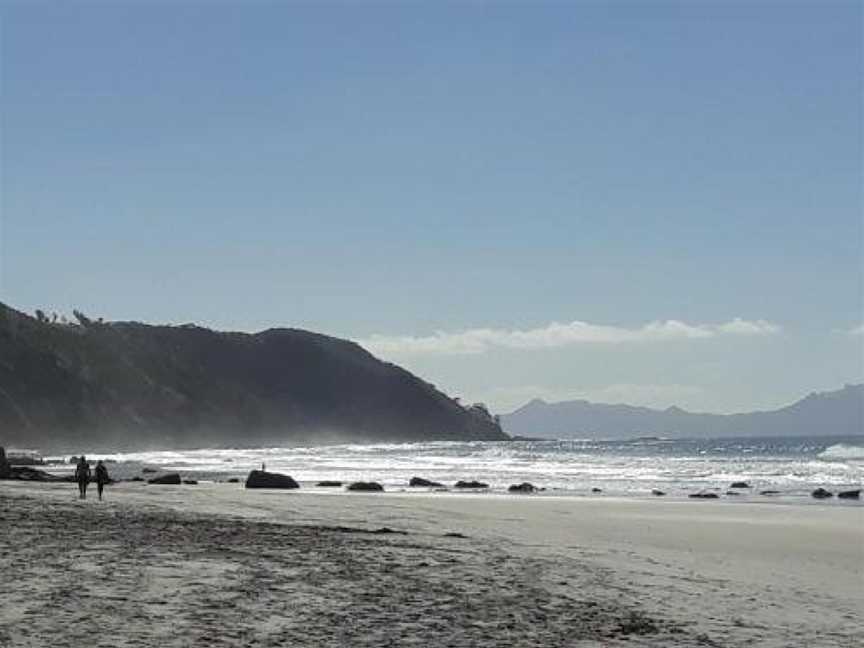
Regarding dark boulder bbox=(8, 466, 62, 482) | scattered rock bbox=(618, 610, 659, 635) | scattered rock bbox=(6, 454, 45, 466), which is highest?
scattered rock bbox=(6, 454, 45, 466)

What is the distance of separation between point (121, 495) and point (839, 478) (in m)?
46.4

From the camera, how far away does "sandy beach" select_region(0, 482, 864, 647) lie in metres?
10.8

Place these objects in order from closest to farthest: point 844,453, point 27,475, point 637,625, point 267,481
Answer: point 637,625 → point 267,481 → point 27,475 → point 844,453

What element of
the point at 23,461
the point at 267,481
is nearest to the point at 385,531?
the point at 267,481

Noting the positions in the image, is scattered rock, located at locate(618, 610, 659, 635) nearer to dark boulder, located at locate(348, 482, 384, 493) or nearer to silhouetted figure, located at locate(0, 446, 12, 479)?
dark boulder, located at locate(348, 482, 384, 493)

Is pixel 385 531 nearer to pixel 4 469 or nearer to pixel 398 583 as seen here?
pixel 398 583

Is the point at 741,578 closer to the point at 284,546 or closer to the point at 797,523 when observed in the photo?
the point at 284,546

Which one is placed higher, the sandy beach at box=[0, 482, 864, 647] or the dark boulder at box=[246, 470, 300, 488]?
the dark boulder at box=[246, 470, 300, 488]

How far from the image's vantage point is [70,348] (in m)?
187

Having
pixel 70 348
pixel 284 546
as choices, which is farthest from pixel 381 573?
pixel 70 348

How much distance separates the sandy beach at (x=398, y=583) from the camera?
35.3 feet

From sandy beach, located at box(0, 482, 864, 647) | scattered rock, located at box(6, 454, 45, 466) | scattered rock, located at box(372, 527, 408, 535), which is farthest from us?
scattered rock, located at box(6, 454, 45, 466)

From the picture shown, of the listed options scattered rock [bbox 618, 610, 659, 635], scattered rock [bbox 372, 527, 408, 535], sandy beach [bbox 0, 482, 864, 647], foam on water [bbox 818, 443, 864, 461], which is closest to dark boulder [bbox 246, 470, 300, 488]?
sandy beach [bbox 0, 482, 864, 647]

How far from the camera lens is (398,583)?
47.1 ft
